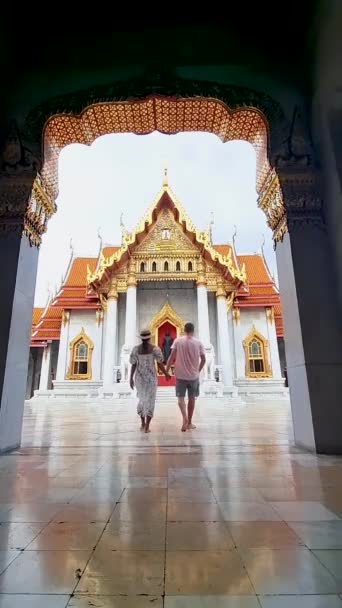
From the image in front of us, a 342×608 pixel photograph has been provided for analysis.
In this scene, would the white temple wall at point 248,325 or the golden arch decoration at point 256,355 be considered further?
the white temple wall at point 248,325

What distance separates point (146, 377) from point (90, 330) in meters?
10.9

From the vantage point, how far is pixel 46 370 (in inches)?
615

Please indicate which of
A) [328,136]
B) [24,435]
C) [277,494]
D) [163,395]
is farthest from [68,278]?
[277,494]

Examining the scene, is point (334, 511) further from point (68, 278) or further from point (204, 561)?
point (68, 278)

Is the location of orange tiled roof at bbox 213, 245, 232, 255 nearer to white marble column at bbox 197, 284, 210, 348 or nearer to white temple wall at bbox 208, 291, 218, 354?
white temple wall at bbox 208, 291, 218, 354

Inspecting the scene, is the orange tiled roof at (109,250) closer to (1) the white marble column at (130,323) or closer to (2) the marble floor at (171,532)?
(1) the white marble column at (130,323)

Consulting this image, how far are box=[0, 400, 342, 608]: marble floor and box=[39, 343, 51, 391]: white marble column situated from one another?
14099 mm

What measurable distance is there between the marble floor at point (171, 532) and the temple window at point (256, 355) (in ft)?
38.6

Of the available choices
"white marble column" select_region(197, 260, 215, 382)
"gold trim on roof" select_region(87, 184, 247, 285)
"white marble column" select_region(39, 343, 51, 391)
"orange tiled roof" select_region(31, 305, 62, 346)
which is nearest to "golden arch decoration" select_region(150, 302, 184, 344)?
"white marble column" select_region(197, 260, 215, 382)

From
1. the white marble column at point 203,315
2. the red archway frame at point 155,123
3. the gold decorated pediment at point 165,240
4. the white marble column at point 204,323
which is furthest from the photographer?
the gold decorated pediment at point 165,240

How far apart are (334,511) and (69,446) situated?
2.19m

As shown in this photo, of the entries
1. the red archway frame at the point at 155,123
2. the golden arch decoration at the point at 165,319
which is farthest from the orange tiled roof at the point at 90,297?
the red archway frame at the point at 155,123

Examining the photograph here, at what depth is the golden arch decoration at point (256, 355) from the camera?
44.9 ft

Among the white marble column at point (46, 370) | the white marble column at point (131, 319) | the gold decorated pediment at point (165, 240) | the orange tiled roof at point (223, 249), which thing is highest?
the orange tiled roof at point (223, 249)
